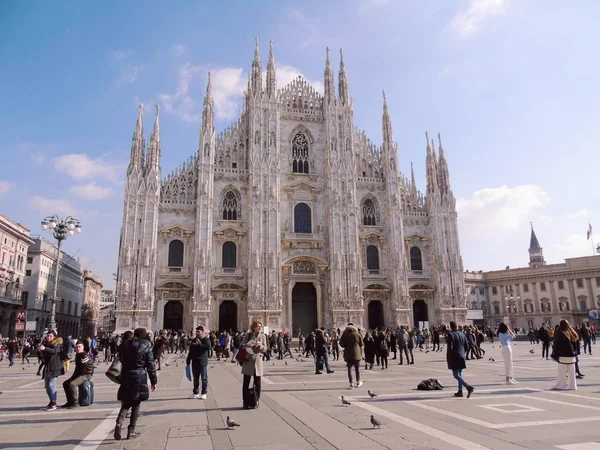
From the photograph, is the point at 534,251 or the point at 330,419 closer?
the point at 330,419

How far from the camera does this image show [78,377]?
9.28m

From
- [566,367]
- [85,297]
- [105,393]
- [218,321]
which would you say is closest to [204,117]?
[218,321]

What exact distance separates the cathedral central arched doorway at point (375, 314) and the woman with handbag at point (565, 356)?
1167 inches

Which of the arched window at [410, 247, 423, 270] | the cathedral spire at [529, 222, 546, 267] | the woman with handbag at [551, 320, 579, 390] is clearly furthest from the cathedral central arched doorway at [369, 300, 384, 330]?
the cathedral spire at [529, 222, 546, 267]

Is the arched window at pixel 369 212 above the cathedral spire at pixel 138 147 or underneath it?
underneath

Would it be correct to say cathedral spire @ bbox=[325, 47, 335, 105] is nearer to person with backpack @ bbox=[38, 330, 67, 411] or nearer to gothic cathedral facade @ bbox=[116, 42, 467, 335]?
gothic cathedral facade @ bbox=[116, 42, 467, 335]

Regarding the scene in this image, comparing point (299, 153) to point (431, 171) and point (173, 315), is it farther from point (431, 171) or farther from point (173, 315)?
point (173, 315)

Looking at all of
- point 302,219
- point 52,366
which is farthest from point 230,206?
point 52,366

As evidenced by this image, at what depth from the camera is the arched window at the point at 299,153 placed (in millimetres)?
41062

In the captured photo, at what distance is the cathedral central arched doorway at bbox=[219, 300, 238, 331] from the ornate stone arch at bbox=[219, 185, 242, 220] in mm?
7027

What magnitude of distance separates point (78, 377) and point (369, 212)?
113 ft

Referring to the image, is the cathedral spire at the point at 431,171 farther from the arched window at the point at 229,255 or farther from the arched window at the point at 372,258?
the arched window at the point at 229,255

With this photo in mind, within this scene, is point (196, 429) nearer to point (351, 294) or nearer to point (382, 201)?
point (351, 294)

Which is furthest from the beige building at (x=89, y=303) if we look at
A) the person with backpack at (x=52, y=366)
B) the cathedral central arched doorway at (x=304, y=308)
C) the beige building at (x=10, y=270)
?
the person with backpack at (x=52, y=366)
